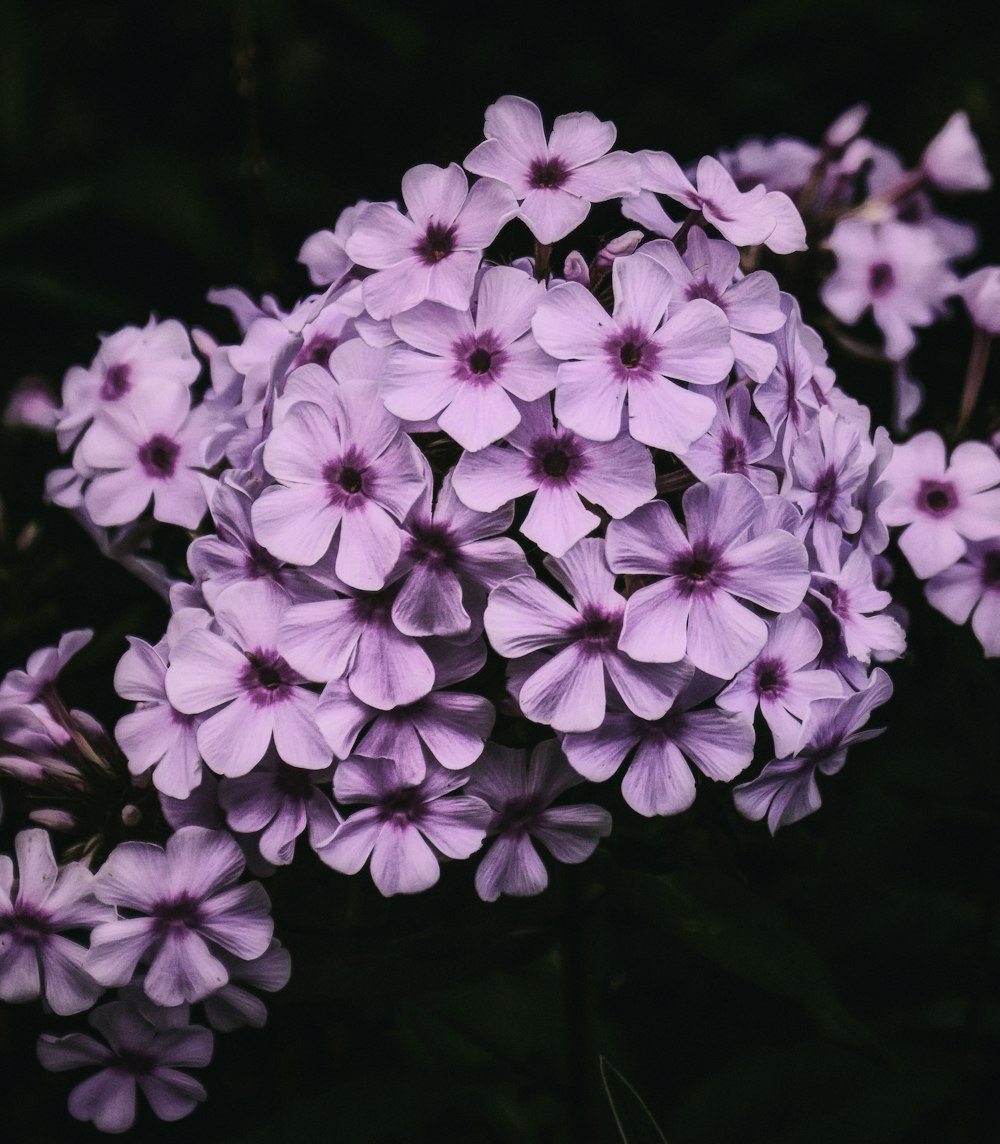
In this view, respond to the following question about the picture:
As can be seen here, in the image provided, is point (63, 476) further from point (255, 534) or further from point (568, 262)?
point (568, 262)

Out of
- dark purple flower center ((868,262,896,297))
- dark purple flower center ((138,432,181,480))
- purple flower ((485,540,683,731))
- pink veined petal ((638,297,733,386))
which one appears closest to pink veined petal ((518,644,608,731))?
purple flower ((485,540,683,731))

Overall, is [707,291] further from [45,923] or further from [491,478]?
[45,923]

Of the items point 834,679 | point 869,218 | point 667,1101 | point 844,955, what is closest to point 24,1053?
point 667,1101

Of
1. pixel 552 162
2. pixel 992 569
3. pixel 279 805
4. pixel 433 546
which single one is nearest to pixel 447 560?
pixel 433 546

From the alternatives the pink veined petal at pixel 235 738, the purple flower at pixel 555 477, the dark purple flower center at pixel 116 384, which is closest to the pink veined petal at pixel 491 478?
the purple flower at pixel 555 477

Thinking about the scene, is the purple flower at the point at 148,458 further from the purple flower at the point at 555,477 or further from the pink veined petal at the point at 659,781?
the pink veined petal at the point at 659,781

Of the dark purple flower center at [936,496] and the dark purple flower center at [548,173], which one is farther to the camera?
the dark purple flower center at [936,496]

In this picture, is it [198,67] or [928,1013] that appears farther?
[198,67]
